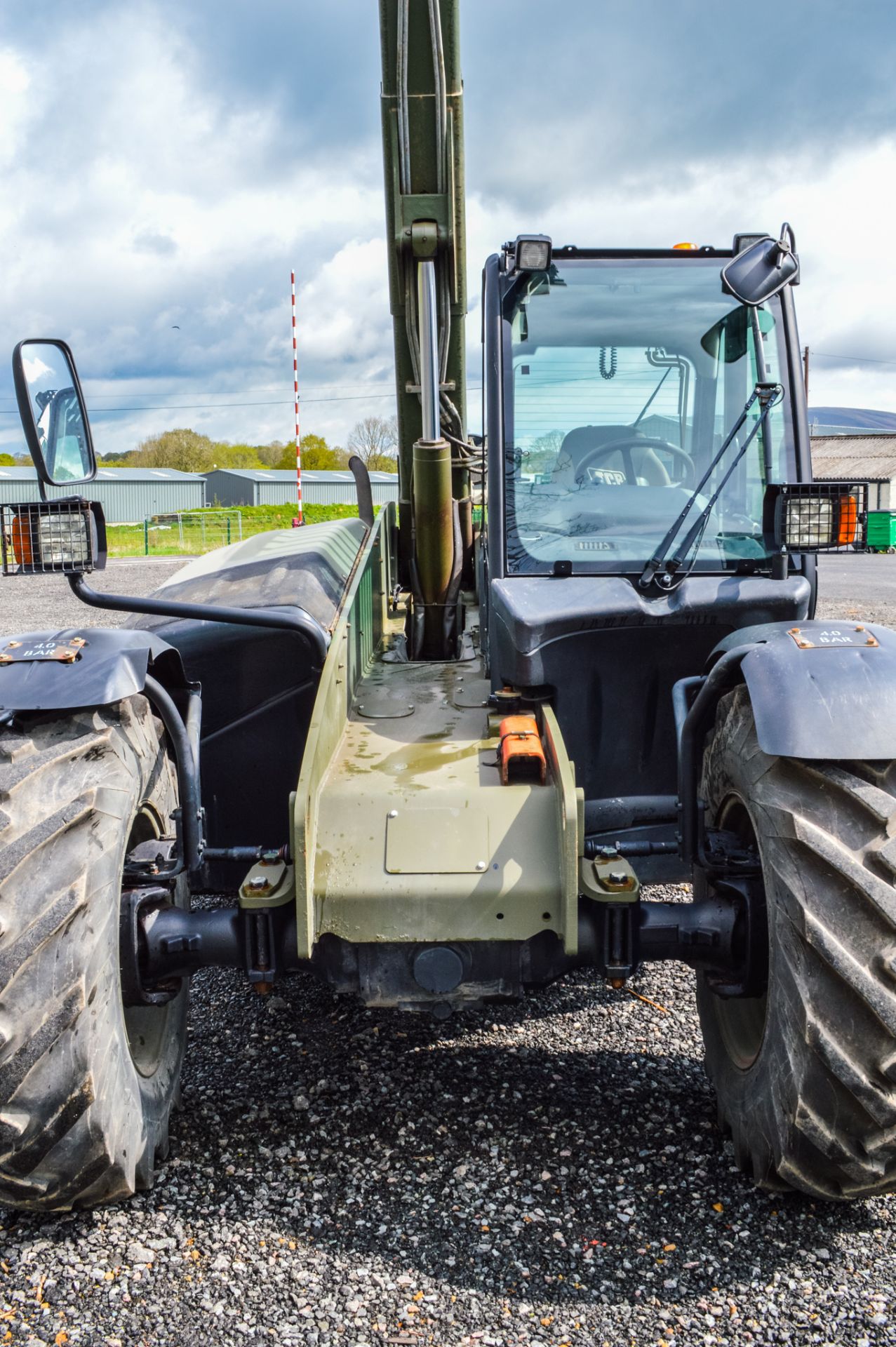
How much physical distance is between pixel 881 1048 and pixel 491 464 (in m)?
2.27

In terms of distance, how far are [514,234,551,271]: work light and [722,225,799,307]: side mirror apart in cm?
80

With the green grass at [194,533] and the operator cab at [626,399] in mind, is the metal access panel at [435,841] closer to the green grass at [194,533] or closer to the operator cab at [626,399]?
the operator cab at [626,399]

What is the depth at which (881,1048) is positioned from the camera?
2.17 metres

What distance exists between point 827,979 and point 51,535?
7.13 feet

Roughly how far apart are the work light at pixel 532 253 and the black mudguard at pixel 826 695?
178cm

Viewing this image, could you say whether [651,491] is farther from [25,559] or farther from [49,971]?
[49,971]

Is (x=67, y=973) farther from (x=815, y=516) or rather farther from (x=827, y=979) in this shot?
(x=815, y=516)

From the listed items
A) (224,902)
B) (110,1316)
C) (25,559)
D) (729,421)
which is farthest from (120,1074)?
(729,421)

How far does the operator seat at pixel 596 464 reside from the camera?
369 cm

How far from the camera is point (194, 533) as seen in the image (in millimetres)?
35000

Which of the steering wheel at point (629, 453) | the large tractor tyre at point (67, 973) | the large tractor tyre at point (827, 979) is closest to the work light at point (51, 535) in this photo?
the large tractor tyre at point (67, 973)

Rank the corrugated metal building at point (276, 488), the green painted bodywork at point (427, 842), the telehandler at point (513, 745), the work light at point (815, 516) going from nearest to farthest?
the telehandler at point (513, 745)
the green painted bodywork at point (427, 842)
the work light at point (815, 516)
the corrugated metal building at point (276, 488)

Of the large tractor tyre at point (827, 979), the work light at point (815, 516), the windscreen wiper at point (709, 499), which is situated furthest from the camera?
the windscreen wiper at point (709, 499)

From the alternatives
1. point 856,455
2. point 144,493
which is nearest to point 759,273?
point 856,455
